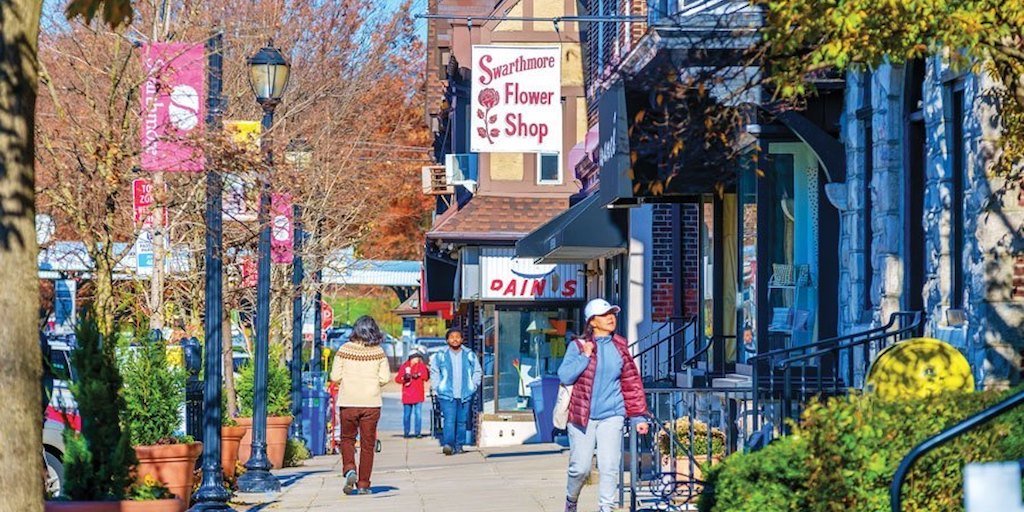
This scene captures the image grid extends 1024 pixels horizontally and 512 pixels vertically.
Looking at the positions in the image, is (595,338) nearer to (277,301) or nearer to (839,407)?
(839,407)

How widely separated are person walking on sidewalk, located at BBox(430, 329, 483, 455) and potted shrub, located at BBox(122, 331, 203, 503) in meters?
10.6

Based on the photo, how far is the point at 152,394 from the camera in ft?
47.1

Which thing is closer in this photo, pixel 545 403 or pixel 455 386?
pixel 455 386

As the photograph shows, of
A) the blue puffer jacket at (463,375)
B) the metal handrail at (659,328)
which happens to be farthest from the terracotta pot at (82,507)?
the blue puffer jacket at (463,375)

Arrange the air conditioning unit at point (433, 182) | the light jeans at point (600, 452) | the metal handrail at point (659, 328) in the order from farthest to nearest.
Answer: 1. the air conditioning unit at point (433, 182)
2. the metal handrail at point (659, 328)
3. the light jeans at point (600, 452)

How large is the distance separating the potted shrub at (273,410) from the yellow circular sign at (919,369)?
12045 millimetres

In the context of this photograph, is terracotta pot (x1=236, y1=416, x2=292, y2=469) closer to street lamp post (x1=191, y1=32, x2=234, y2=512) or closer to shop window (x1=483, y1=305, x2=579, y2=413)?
street lamp post (x1=191, y1=32, x2=234, y2=512)

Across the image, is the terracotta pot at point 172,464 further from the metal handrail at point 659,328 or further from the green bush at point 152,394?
the metal handrail at point 659,328

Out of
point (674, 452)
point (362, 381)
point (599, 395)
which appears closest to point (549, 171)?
point (362, 381)

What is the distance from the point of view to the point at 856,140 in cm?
1496

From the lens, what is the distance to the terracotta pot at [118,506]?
10.6 m

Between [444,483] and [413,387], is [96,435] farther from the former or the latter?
[413,387]

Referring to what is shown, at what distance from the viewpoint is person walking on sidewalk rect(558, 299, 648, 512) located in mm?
12711

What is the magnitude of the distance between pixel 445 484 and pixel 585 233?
19.5ft
